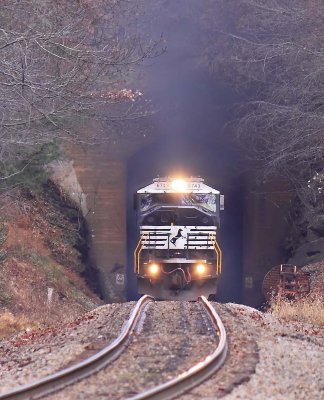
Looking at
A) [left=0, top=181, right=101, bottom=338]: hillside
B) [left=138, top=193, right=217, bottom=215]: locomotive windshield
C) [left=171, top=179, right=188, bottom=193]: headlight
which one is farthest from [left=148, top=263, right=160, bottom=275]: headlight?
[left=0, top=181, right=101, bottom=338]: hillside

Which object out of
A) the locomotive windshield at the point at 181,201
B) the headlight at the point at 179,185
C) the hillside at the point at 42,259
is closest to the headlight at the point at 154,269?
the locomotive windshield at the point at 181,201

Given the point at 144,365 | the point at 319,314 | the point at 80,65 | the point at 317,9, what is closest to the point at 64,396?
the point at 144,365

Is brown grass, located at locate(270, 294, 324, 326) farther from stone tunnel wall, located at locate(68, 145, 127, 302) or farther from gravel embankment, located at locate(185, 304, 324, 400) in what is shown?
stone tunnel wall, located at locate(68, 145, 127, 302)

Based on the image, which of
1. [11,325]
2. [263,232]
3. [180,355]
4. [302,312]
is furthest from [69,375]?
[263,232]

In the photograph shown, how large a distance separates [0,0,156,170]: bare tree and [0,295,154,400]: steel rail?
5.74 meters

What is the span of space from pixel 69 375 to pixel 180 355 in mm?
2065

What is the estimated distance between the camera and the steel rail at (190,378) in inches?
305

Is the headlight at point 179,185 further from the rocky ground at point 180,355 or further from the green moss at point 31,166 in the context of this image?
the rocky ground at point 180,355

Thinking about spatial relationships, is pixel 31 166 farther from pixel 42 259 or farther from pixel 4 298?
pixel 42 259

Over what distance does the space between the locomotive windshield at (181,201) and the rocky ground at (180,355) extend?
16.2ft

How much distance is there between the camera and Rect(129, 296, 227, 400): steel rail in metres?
7.75

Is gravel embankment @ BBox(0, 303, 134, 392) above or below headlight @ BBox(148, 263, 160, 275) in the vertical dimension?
below

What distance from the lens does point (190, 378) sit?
8477 millimetres

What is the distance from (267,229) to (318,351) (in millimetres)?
19812
